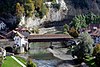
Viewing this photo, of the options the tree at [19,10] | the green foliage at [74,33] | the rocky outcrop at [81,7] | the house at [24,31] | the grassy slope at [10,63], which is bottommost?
the grassy slope at [10,63]

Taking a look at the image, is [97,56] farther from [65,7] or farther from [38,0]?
[65,7]

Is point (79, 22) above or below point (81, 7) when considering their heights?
below

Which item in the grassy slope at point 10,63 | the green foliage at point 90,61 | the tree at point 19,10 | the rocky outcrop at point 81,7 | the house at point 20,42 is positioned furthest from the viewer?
the rocky outcrop at point 81,7

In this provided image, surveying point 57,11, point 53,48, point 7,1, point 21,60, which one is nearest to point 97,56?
point 21,60

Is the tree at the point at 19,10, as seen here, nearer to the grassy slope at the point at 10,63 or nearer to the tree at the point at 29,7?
the tree at the point at 29,7

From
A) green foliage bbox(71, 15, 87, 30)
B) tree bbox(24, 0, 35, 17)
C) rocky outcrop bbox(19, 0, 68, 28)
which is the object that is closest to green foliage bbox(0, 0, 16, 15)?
tree bbox(24, 0, 35, 17)

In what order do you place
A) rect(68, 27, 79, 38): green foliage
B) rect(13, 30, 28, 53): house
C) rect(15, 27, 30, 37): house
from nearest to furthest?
1. rect(13, 30, 28, 53): house
2. rect(15, 27, 30, 37): house
3. rect(68, 27, 79, 38): green foliage

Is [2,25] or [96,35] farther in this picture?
[2,25]

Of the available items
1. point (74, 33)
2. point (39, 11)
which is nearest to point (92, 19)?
point (39, 11)

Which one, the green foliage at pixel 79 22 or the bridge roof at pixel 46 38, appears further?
the green foliage at pixel 79 22

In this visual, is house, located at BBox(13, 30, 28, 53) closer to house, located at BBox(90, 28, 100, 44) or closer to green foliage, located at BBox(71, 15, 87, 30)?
house, located at BBox(90, 28, 100, 44)

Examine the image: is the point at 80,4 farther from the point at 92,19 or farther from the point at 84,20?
the point at 84,20

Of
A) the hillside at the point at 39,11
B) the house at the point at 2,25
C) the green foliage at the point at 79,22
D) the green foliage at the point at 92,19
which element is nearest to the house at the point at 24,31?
the hillside at the point at 39,11

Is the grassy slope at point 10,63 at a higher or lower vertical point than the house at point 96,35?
lower
